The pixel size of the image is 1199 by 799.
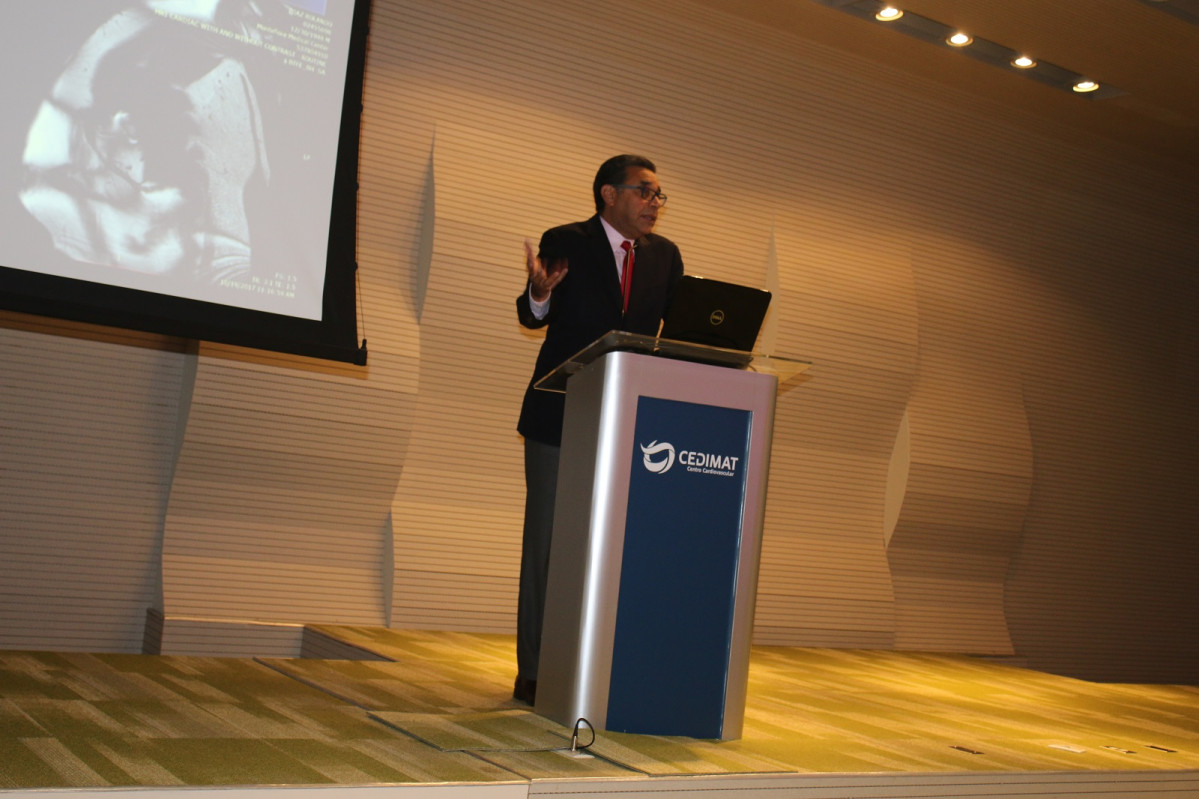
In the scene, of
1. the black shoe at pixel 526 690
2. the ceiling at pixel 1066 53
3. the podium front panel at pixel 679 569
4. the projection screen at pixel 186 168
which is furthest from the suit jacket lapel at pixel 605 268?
the ceiling at pixel 1066 53

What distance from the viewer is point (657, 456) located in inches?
116

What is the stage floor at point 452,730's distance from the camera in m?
2.42

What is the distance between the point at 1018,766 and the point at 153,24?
→ 300cm

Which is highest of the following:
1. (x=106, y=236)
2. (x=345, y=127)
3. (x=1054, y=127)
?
(x=1054, y=127)

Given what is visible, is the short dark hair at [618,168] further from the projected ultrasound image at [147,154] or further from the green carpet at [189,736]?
the green carpet at [189,736]

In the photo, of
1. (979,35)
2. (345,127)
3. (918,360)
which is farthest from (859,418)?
(345,127)

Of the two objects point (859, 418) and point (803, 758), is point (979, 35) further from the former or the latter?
point (803, 758)

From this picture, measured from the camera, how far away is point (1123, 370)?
807cm

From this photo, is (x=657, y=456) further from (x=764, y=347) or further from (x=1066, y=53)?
(x=1066, y=53)

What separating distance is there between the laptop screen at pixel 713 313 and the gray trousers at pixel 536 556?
0.58 meters

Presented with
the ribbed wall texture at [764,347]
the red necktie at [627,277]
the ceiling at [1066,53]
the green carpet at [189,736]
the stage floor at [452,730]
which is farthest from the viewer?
the ceiling at [1066,53]

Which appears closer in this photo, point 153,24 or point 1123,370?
point 153,24

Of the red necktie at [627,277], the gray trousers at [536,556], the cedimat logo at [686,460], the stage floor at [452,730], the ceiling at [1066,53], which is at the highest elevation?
the ceiling at [1066,53]

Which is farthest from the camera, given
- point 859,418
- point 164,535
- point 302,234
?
point 859,418
